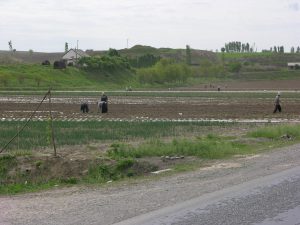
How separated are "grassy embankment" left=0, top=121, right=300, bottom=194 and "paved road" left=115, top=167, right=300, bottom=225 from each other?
4.32 metres

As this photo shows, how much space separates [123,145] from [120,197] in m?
8.56

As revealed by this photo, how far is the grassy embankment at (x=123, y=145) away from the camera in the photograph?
53.8ft

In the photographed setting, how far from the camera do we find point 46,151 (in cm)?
1962

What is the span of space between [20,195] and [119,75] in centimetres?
10118

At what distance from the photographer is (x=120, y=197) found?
1176cm

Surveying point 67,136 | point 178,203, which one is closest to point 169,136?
Result: point 67,136

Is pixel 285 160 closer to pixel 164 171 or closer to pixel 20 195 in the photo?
pixel 164 171

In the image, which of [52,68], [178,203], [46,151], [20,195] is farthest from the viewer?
[52,68]

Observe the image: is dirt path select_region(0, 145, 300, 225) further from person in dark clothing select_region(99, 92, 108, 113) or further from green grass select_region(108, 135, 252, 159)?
person in dark clothing select_region(99, 92, 108, 113)

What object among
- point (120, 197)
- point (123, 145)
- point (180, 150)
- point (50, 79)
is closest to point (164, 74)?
point (50, 79)

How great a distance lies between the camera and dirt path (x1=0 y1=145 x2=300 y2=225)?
32.5 feet

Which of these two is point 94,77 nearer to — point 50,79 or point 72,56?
point 50,79

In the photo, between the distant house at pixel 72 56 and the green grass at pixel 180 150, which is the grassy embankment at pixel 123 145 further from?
the distant house at pixel 72 56

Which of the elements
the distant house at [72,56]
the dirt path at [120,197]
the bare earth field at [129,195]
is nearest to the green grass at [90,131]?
the bare earth field at [129,195]
